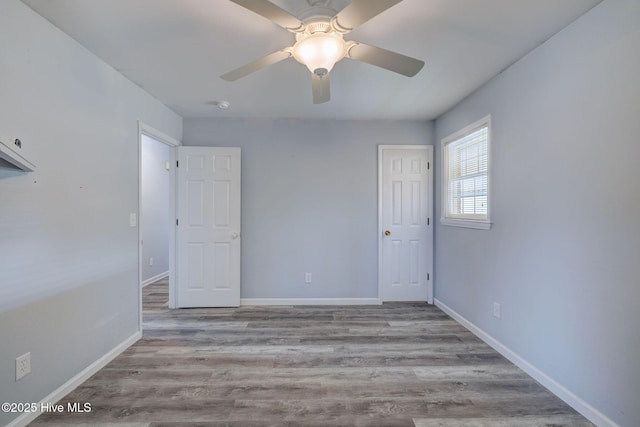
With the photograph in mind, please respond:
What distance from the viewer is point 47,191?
1806mm

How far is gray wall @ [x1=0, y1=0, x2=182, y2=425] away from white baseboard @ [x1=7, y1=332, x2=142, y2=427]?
37 mm

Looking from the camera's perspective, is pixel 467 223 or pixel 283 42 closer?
pixel 283 42

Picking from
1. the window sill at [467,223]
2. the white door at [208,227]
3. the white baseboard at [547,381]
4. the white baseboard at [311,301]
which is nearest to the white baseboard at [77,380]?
the white door at [208,227]

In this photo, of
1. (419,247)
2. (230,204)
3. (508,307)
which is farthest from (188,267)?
(508,307)

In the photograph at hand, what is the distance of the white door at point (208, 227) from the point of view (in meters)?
3.56

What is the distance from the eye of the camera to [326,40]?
4.99 ft

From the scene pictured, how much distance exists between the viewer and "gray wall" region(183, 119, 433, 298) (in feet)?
12.1

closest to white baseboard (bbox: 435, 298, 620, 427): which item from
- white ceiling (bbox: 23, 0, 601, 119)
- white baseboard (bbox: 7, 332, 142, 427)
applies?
white ceiling (bbox: 23, 0, 601, 119)

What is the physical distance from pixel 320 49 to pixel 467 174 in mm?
2282

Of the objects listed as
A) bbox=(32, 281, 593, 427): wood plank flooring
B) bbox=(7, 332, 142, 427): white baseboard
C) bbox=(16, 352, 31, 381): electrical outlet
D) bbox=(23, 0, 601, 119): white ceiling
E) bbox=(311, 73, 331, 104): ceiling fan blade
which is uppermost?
bbox=(23, 0, 601, 119): white ceiling

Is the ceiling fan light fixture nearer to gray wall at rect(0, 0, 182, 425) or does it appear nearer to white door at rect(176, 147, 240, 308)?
gray wall at rect(0, 0, 182, 425)

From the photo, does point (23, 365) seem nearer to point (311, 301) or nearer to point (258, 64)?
point (258, 64)

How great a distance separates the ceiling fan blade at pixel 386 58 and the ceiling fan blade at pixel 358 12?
14 cm

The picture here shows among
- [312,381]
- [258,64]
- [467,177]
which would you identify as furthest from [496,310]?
[258,64]
